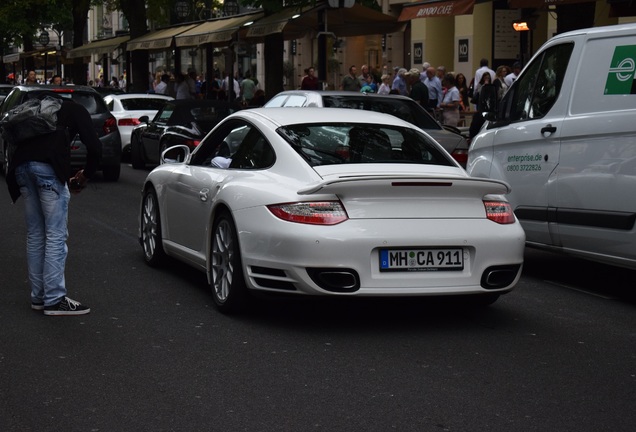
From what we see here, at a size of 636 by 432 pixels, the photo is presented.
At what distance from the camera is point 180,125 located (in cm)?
2064

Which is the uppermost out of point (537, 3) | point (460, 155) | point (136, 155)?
point (537, 3)

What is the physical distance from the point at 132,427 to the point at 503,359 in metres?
2.34

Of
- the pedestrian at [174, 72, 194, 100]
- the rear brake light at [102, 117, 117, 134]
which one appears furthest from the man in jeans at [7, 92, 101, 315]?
the pedestrian at [174, 72, 194, 100]

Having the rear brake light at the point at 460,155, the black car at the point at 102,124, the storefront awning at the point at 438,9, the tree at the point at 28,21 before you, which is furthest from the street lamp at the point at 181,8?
the rear brake light at the point at 460,155

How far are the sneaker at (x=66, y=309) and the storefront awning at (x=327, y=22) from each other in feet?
52.3

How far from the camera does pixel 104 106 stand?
67.6 feet

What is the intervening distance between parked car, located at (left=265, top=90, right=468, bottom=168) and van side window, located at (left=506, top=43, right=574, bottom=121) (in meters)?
4.64

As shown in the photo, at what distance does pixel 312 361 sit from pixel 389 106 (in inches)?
347

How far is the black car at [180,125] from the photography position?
20.0 m

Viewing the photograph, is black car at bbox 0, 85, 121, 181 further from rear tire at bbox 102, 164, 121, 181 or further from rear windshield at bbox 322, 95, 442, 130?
rear windshield at bbox 322, 95, 442, 130

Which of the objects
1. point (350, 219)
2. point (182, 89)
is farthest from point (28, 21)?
point (350, 219)

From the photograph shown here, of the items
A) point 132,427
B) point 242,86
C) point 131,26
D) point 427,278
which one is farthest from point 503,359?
point 131,26

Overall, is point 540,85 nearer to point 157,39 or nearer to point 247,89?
point 247,89

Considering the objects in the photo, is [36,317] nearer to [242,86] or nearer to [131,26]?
[242,86]
